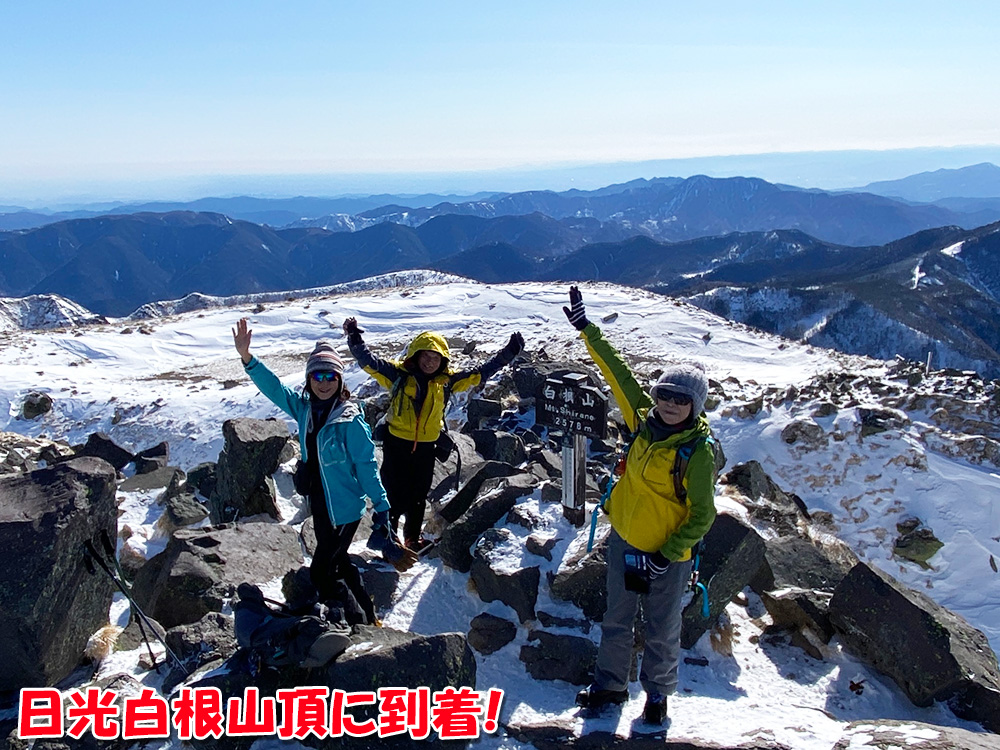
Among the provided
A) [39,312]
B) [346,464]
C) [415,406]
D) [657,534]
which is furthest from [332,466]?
[39,312]

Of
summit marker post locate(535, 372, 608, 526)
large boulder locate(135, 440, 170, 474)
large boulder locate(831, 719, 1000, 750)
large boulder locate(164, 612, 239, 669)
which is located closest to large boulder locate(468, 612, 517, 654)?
summit marker post locate(535, 372, 608, 526)

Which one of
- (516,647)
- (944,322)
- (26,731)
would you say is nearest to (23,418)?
(26,731)

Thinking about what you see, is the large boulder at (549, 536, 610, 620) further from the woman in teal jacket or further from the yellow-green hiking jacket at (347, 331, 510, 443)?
the yellow-green hiking jacket at (347, 331, 510, 443)

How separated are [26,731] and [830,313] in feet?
420

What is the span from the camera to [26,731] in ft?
14.2

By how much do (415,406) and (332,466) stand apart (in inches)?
73.0

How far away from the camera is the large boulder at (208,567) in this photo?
6.21 metres

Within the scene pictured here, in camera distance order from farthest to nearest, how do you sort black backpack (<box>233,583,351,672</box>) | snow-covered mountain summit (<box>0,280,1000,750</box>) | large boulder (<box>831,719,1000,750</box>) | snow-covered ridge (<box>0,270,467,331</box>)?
snow-covered ridge (<box>0,270,467,331</box>) < snow-covered mountain summit (<box>0,280,1000,750</box>) < black backpack (<box>233,583,351,672</box>) < large boulder (<box>831,719,1000,750</box>)

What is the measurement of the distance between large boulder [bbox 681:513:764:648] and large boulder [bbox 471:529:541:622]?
1.58 meters

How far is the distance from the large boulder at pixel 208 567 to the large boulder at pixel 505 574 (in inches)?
100

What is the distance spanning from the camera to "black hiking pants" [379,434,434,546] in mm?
6879

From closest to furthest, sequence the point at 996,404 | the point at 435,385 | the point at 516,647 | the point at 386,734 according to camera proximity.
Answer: the point at 386,734 → the point at 516,647 → the point at 435,385 → the point at 996,404

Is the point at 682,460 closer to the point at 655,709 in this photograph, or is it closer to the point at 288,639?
the point at 655,709

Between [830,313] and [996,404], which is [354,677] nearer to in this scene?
[996,404]
